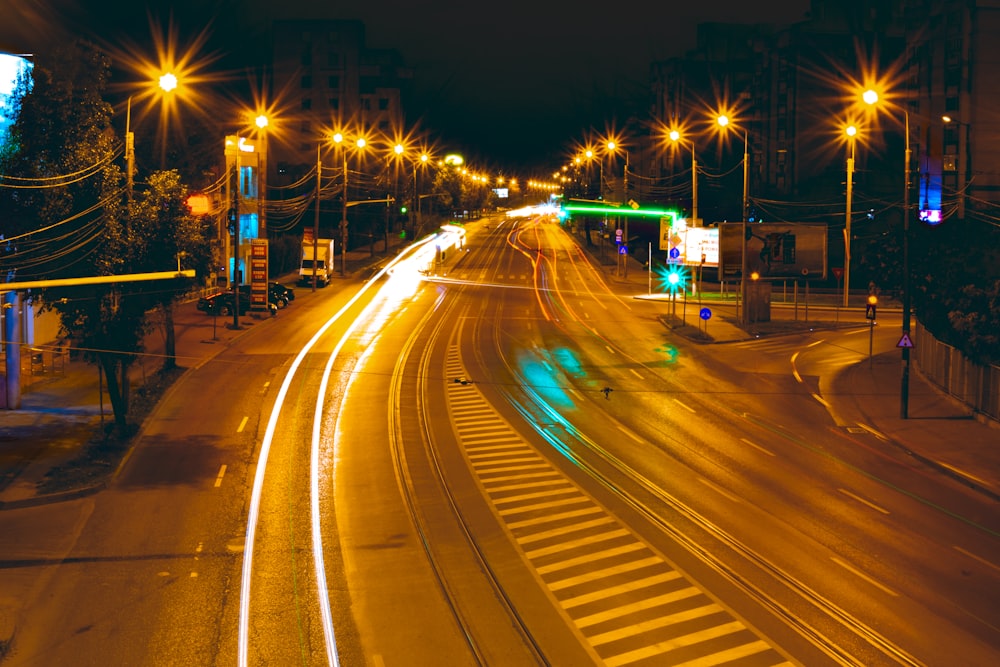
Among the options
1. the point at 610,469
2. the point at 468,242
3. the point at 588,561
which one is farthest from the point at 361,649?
the point at 468,242

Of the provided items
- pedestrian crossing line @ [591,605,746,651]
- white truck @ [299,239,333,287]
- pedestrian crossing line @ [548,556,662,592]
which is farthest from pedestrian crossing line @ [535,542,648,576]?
white truck @ [299,239,333,287]

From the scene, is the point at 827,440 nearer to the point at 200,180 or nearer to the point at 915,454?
the point at 915,454

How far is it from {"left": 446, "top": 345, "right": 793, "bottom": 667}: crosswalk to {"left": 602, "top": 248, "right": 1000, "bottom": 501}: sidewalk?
29.4ft

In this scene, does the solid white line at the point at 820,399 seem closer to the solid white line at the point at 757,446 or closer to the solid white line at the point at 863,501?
the solid white line at the point at 757,446

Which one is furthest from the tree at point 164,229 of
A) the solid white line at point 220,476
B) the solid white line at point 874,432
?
the solid white line at point 874,432

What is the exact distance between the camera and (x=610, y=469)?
71.5ft

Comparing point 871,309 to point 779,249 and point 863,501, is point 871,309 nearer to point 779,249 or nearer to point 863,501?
point 779,249

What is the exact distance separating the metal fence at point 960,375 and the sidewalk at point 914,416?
271 millimetres

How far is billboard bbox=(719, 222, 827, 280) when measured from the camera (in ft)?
171

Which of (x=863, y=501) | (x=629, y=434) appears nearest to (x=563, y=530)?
(x=863, y=501)

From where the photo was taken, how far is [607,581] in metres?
14.5

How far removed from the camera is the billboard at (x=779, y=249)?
52250 millimetres

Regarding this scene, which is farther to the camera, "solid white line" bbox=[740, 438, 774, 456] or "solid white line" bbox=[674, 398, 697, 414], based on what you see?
"solid white line" bbox=[674, 398, 697, 414]

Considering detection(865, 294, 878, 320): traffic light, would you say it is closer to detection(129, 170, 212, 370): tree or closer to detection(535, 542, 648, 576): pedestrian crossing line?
detection(535, 542, 648, 576): pedestrian crossing line
